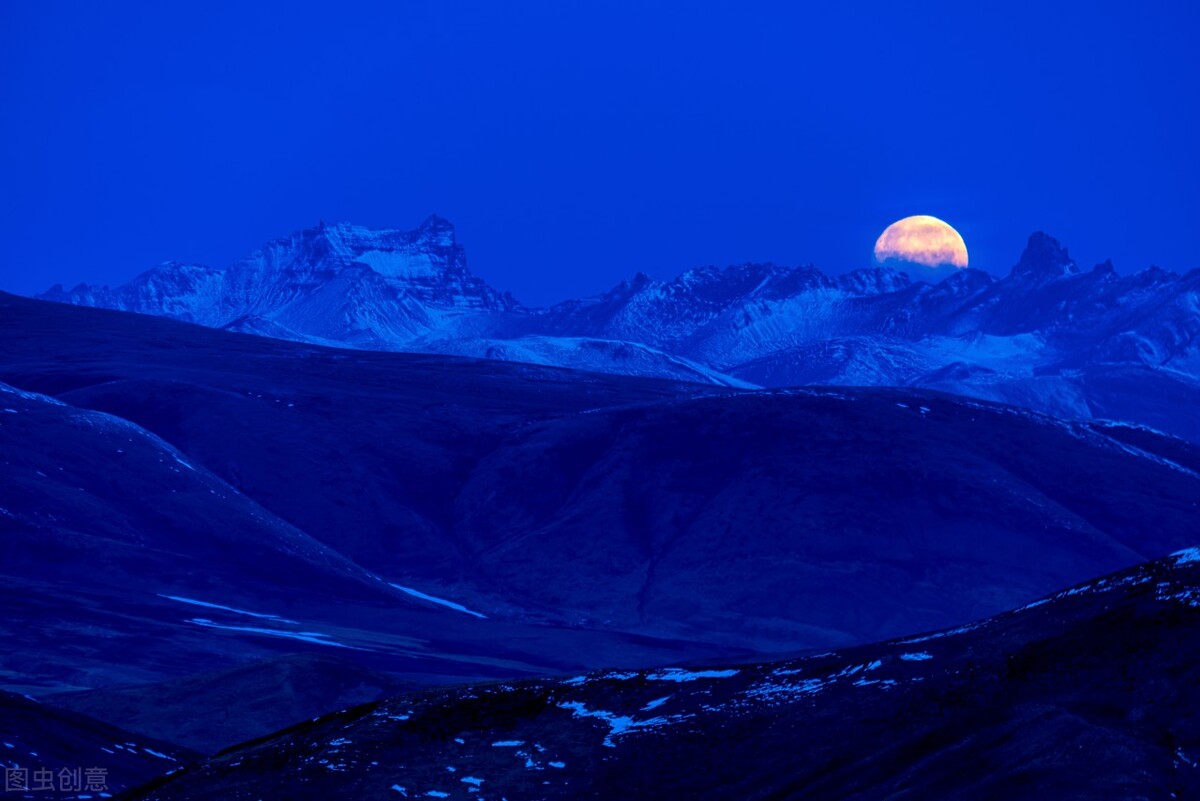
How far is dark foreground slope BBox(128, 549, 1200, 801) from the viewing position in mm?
52781

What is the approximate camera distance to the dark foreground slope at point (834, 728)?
52781 millimetres

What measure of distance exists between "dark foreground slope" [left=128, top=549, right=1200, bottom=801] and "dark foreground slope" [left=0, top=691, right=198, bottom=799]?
17707 mm

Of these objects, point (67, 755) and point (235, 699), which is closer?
point (67, 755)

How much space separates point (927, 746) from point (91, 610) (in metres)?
152

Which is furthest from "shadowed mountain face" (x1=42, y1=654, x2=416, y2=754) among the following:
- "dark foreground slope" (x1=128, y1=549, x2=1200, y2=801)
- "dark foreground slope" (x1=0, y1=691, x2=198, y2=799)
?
"dark foreground slope" (x1=128, y1=549, x2=1200, y2=801)

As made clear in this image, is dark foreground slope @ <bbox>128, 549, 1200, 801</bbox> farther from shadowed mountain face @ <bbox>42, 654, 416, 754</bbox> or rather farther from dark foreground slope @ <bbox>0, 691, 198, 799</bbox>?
shadowed mountain face @ <bbox>42, 654, 416, 754</bbox>

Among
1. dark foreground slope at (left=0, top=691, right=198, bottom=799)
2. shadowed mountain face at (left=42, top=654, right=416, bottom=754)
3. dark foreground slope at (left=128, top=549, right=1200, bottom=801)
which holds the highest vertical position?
shadowed mountain face at (left=42, top=654, right=416, bottom=754)

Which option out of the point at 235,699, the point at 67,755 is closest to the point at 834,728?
the point at 67,755

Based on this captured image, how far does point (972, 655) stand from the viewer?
212ft

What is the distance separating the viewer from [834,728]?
61.4 meters

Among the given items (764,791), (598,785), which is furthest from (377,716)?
(764,791)

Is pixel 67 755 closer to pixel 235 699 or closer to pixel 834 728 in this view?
pixel 834 728

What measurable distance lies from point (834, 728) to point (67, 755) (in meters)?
39.9

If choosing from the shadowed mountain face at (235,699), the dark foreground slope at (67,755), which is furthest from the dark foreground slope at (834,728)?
the shadowed mountain face at (235,699)
